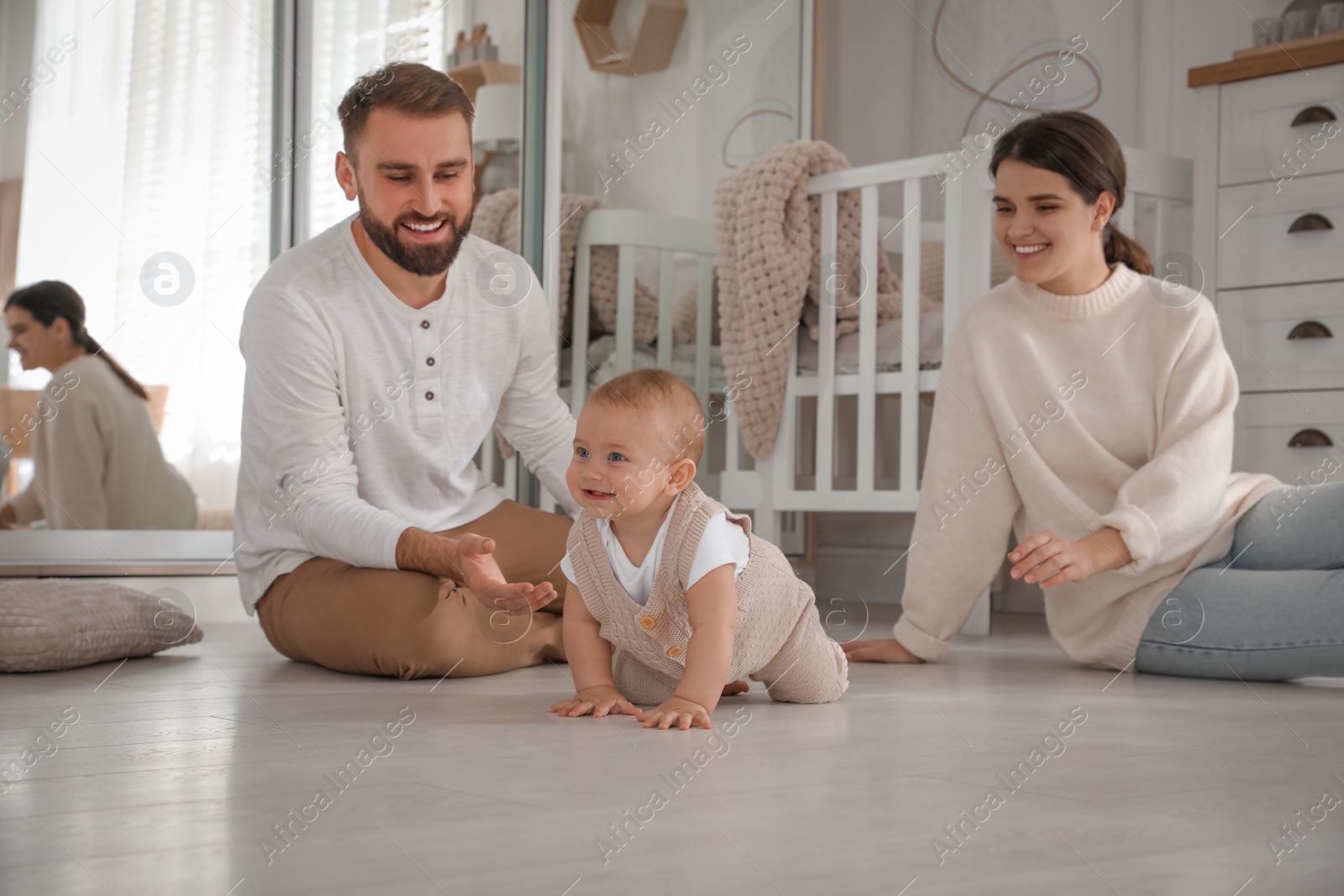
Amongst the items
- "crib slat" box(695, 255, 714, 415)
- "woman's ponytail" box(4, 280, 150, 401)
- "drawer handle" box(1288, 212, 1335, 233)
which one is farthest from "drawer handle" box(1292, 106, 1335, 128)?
"woman's ponytail" box(4, 280, 150, 401)

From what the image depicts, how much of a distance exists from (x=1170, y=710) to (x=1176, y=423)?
47cm

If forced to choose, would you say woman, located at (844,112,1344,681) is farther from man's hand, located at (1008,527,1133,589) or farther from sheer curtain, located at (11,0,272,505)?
sheer curtain, located at (11,0,272,505)

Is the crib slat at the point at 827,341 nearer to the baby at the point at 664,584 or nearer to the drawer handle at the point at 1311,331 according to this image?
the drawer handle at the point at 1311,331

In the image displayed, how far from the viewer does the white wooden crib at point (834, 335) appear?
2.40 metres

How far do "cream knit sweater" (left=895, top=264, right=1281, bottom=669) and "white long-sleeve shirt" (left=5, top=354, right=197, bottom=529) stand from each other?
4.54ft

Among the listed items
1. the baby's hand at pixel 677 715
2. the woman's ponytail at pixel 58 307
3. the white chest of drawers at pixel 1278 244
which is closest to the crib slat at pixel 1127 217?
the white chest of drawers at pixel 1278 244

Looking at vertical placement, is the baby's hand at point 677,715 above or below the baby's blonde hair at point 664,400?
below

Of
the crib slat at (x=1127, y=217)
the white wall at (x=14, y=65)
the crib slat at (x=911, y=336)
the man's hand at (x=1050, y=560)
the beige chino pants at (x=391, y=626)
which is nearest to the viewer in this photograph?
the man's hand at (x=1050, y=560)

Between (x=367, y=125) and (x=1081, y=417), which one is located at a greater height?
(x=367, y=125)

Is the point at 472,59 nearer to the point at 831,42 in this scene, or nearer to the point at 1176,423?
the point at 831,42

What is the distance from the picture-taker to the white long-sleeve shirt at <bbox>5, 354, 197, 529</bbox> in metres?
2.23

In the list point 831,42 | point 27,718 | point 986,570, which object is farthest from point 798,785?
point 831,42

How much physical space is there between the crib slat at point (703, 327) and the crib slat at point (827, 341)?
28cm

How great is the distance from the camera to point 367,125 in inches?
64.7
